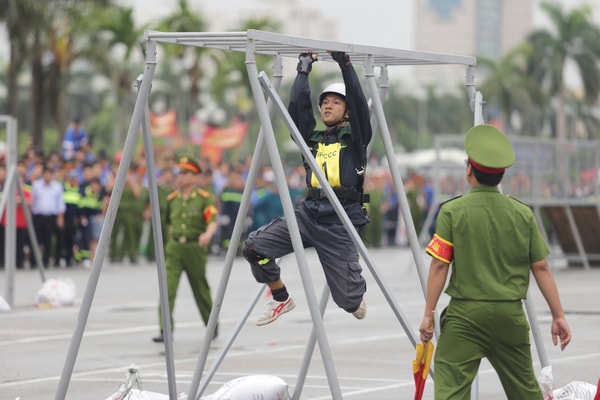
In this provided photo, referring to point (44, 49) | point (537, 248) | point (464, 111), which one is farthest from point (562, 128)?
point (537, 248)

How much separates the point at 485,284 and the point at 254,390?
8.35 feet

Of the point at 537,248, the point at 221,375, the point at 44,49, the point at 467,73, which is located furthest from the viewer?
the point at 44,49

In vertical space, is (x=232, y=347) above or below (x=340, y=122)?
below

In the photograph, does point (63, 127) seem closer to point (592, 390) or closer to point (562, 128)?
point (592, 390)

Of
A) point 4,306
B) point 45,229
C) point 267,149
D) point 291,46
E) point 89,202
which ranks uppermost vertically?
point 291,46

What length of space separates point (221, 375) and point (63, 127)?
31.4 metres

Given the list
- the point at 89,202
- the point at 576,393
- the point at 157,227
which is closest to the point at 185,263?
the point at 157,227

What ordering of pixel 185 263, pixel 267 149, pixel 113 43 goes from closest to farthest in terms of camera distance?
pixel 267 149 < pixel 185 263 < pixel 113 43

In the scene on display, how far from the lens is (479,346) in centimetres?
701

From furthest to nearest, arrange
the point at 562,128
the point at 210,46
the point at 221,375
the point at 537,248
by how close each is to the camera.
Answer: the point at 562,128 < the point at 221,375 < the point at 210,46 < the point at 537,248

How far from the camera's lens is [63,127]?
42.0 metres

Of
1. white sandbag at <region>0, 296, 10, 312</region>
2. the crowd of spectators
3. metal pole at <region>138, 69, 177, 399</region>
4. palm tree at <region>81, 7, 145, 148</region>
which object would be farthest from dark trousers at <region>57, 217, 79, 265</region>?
metal pole at <region>138, 69, 177, 399</region>

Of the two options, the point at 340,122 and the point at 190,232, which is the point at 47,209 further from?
the point at 340,122

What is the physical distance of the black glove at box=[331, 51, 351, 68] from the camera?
827cm
